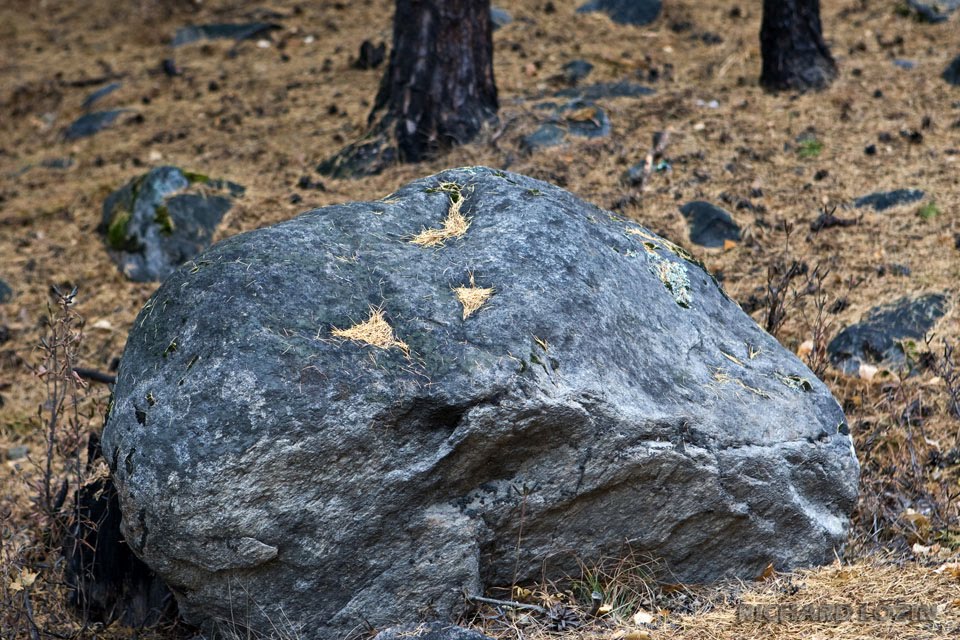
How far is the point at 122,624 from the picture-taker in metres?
3.76

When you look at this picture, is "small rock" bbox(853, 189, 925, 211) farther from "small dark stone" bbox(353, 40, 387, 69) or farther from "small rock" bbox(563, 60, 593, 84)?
"small dark stone" bbox(353, 40, 387, 69)

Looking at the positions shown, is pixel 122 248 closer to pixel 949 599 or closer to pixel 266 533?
pixel 266 533

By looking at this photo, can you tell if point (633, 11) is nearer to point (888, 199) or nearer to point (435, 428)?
point (888, 199)

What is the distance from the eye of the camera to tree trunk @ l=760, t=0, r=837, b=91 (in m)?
7.37

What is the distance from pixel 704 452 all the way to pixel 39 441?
3.99 meters

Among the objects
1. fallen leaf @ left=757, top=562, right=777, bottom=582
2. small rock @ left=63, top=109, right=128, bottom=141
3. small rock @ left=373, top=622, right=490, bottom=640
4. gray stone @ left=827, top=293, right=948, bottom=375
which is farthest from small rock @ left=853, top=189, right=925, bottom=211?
small rock @ left=63, top=109, right=128, bottom=141

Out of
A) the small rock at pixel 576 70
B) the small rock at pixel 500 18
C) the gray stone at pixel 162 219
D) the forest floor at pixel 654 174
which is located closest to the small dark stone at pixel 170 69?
the forest floor at pixel 654 174

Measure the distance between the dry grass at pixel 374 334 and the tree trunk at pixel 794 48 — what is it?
217 inches

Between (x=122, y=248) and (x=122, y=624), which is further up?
(x=122, y=248)

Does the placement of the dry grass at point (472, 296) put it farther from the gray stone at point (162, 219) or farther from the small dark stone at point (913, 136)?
the small dark stone at point (913, 136)

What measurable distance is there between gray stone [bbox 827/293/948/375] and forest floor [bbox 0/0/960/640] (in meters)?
0.09

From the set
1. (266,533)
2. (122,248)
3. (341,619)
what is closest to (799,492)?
(341,619)

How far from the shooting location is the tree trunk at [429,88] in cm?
680

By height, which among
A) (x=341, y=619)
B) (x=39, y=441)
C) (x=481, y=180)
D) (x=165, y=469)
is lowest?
(x=39, y=441)
